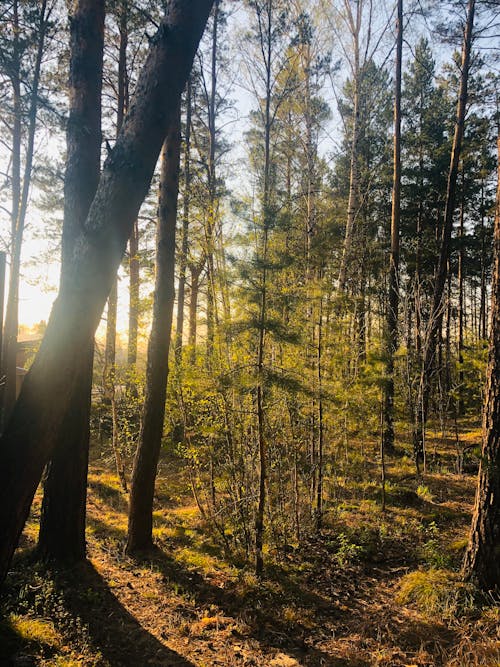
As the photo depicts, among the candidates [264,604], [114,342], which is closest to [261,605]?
[264,604]

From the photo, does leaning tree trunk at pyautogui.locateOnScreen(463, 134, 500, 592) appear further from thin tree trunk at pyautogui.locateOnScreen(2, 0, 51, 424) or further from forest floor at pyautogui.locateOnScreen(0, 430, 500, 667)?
thin tree trunk at pyautogui.locateOnScreen(2, 0, 51, 424)

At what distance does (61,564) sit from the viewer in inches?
178

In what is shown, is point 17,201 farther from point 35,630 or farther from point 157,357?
point 35,630

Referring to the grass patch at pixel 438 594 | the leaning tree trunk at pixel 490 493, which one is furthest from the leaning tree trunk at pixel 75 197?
the leaning tree trunk at pixel 490 493

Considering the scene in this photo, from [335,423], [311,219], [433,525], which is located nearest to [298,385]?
[335,423]

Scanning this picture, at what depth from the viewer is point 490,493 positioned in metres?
4.18

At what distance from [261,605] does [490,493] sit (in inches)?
112

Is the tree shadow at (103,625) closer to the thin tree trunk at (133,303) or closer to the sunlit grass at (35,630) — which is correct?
the sunlit grass at (35,630)

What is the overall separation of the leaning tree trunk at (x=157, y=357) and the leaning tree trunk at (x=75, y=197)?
3.86 ft

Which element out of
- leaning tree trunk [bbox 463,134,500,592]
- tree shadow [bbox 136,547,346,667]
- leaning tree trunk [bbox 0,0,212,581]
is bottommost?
tree shadow [bbox 136,547,346,667]

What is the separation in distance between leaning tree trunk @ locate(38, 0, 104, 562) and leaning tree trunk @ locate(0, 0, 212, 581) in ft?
6.51

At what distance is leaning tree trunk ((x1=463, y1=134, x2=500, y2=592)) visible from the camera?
4.15 metres

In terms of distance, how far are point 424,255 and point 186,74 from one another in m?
16.5

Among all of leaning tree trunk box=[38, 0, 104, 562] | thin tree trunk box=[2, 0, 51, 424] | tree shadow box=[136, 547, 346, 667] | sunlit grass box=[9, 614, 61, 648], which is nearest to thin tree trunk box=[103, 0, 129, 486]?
thin tree trunk box=[2, 0, 51, 424]
